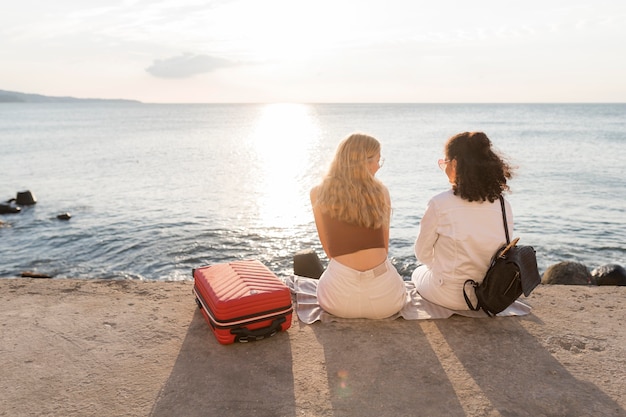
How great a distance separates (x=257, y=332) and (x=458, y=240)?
221 cm

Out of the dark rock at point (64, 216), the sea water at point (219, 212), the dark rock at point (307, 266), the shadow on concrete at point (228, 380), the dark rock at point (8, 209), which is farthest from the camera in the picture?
the dark rock at point (8, 209)

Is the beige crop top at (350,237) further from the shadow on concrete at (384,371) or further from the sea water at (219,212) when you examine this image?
the shadow on concrete at (384,371)

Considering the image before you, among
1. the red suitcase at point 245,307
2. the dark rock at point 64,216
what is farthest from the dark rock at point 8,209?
the red suitcase at point 245,307

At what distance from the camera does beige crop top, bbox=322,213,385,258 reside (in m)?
4.66

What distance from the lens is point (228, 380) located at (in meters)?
3.90

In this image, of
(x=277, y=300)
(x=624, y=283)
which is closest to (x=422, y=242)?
(x=277, y=300)

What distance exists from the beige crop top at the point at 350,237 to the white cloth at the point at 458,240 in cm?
58

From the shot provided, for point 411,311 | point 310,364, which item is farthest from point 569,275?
point 310,364

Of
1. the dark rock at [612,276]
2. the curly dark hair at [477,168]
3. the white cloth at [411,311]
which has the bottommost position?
the dark rock at [612,276]

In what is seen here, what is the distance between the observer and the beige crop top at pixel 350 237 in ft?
15.3

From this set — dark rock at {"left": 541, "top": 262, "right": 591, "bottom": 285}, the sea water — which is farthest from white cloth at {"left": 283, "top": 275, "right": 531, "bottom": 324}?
dark rock at {"left": 541, "top": 262, "right": 591, "bottom": 285}

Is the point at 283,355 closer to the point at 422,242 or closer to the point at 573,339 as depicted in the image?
the point at 422,242

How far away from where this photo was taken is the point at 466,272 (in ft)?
16.1

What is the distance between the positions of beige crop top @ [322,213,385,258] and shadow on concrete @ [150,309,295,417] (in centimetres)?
105
